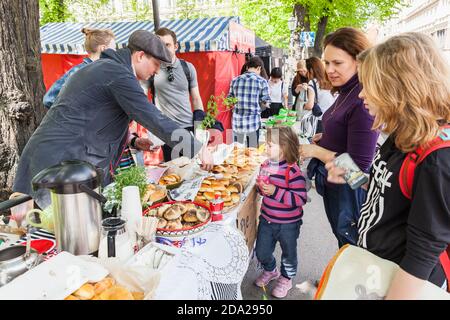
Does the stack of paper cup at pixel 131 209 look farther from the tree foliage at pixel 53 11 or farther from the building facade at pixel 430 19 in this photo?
the building facade at pixel 430 19

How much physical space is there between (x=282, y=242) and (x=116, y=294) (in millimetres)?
1828

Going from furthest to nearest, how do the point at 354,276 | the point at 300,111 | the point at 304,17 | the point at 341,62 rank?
the point at 304,17 → the point at 300,111 → the point at 341,62 → the point at 354,276

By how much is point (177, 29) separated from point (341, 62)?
6.75 meters

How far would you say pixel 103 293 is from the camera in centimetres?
112

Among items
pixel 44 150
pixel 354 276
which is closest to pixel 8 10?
pixel 44 150

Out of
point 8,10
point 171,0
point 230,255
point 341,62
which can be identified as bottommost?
point 230,255

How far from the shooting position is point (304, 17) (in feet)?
42.7

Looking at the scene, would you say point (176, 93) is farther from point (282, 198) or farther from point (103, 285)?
point (103, 285)

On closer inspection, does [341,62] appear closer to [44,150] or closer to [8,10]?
[44,150]

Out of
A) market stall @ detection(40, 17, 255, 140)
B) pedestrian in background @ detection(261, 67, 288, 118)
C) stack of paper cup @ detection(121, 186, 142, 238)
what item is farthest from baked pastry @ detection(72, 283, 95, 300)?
pedestrian in background @ detection(261, 67, 288, 118)

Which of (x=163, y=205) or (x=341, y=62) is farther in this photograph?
(x=341, y=62)

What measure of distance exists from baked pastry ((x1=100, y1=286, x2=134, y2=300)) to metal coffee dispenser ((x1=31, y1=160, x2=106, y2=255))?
0.35 meters

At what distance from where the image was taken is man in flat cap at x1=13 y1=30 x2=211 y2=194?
188 cm

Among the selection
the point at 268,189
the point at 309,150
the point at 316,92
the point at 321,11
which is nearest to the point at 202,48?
the point at 316,92
